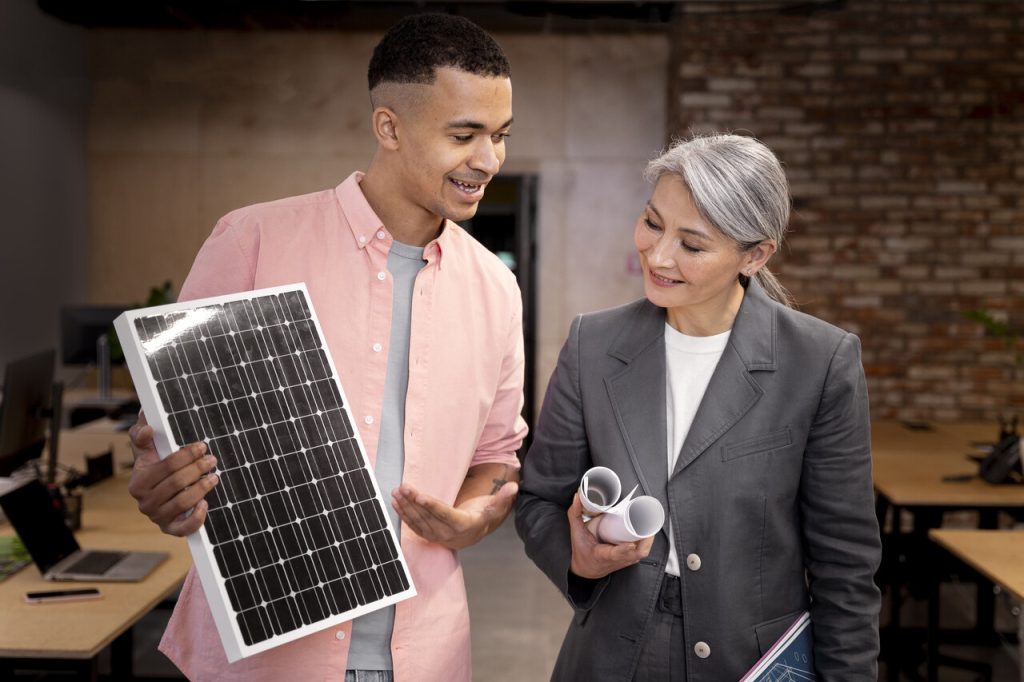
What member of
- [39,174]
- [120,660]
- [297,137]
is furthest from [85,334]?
[120,660]

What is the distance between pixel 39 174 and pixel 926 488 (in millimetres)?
5766

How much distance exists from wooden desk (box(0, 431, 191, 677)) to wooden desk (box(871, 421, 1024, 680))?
8.60 ft

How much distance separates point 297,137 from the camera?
689 cm

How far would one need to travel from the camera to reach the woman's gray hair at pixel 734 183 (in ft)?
4.69

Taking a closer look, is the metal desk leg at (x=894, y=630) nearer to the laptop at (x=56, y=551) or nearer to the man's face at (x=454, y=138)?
the laptop at (x=56, y=551)

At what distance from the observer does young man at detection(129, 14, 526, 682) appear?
4.66ft

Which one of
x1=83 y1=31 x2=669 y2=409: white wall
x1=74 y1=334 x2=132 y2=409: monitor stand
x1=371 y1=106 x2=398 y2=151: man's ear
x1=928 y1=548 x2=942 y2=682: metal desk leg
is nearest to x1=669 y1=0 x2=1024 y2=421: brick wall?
x1=83 y1=31 x2=669 y2=409: white wall

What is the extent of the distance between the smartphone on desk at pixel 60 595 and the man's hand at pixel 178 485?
4.64 ft

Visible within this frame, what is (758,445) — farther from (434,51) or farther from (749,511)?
(434,51)

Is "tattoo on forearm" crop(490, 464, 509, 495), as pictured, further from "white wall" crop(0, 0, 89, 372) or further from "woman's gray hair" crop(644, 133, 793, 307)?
"white wall" crop(0, 0, 89, 372)

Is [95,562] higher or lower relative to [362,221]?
lower

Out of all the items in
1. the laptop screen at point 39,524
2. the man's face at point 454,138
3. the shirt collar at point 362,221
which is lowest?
the laptop screen at point 39,524

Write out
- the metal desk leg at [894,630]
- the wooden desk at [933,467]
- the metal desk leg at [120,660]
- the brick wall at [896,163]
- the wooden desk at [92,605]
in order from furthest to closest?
the brick wall at [896,163], the metal desk leg at [894,630], the wooden desk at [933,467], the metal desk leg at [120,660], the wooden desk at [92,605]

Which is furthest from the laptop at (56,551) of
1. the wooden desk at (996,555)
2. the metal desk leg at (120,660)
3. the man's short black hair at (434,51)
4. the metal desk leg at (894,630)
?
the metal desk leg at (894,630)
